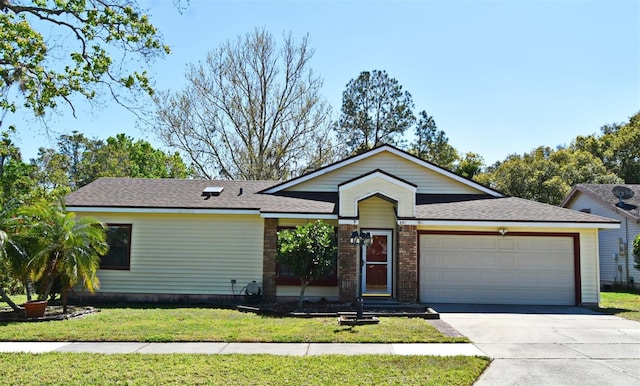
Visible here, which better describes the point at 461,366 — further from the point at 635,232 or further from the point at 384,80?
the point at 384,80

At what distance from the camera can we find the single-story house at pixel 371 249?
14016 millimetres

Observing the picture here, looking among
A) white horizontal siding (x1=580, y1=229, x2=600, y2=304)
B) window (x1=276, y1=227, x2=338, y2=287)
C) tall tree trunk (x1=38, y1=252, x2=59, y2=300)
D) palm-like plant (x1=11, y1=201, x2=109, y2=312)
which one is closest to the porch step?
window (x1=276, y1=227, x2=338, y2=287)

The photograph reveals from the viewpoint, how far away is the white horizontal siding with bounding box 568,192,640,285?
69.4 feet

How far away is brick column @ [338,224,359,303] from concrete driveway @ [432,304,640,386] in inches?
96.1

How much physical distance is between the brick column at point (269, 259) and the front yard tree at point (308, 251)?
55.5 inches

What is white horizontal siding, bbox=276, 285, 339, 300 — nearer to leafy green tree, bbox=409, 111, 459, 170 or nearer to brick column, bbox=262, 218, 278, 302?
brick column, bbox=262, 218, 278, 302

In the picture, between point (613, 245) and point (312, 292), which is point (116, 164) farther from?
point (613, 245)

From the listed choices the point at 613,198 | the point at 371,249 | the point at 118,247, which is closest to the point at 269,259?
the point at 371,249

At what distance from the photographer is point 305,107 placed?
95.1 ft

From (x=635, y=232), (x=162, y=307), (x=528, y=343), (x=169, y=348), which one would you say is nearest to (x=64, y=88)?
(x=162, y=307)

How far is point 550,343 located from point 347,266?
5853mm

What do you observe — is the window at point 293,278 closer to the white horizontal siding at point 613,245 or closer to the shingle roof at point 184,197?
the shingle roof at point 184,197

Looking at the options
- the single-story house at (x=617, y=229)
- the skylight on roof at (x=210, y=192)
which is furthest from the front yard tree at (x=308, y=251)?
the single-story house at (x=617, y=229)

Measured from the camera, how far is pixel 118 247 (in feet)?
48.4
